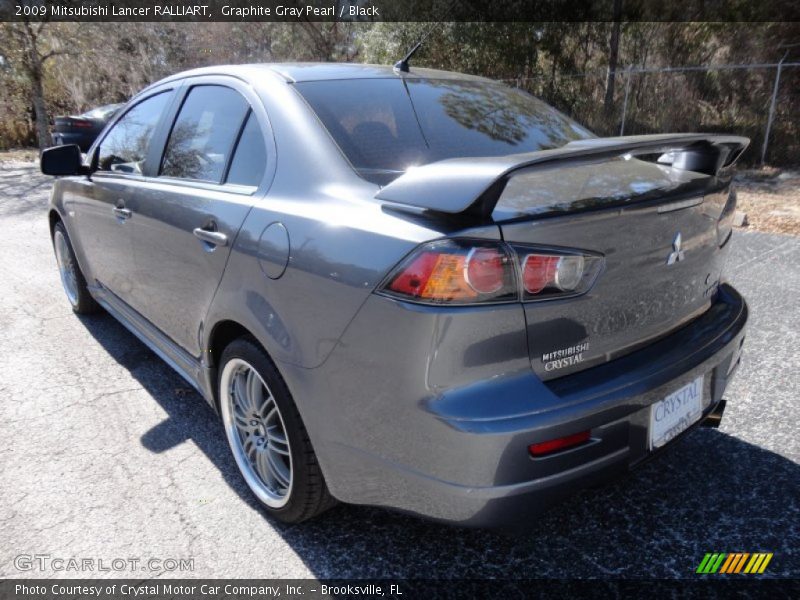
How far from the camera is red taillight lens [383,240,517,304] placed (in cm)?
154

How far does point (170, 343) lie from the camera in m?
2.96

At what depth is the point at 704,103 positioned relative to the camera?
1208 centimetres

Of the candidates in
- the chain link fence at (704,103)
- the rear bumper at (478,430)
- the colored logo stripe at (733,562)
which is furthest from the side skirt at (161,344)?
the chain link fence at (704,103)

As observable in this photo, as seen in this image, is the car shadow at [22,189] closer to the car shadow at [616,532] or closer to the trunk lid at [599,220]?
the car shadow at [616,532]

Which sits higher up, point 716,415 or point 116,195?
point 116,195

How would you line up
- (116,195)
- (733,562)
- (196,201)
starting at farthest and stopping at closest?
1. (116,195)
2. (196,201)
3. (733,562)

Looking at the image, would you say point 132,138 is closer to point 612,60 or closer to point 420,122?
point 420,122

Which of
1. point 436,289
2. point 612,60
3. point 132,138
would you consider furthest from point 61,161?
point 612,60

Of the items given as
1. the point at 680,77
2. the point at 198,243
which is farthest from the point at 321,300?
the point at 680,77

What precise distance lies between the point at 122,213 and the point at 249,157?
3.94 feet

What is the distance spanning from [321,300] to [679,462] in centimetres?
176

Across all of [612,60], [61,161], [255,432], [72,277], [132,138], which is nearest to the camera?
[255,432]

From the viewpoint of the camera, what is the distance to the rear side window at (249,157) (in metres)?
2.28

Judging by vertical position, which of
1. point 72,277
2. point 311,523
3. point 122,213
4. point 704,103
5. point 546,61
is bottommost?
point 311,523
